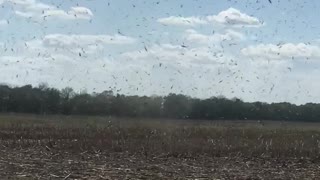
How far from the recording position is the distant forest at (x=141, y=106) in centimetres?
2431

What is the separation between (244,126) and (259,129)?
45.9 inches

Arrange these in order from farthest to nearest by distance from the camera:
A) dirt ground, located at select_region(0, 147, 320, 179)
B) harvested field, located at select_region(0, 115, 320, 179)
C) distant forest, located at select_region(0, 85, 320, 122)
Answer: distant forest, located at select_region(0, 85, 320, 122), harvested field, located at select_region(0, 115, 320, 179), dirt ground, located at select_region(0, 147, 320, 179)

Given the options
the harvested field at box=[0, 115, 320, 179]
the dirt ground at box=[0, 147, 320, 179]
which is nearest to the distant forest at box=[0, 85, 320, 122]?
the harvested field at box=[0, 115, 320, 179]

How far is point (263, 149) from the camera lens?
19.2 meters

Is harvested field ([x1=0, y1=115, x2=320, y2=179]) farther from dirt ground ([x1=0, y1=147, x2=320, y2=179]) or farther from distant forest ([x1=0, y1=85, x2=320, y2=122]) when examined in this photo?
distant forest ([x1=0, y1=85, x2=320, y2=122])

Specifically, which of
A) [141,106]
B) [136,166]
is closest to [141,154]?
[136,166]

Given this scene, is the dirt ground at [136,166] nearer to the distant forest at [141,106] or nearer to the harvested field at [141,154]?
the harvested field at [141,154]

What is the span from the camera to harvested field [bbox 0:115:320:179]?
12.5 meters

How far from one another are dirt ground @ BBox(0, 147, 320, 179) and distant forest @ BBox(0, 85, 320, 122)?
22.1ft

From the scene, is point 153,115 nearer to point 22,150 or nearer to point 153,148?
point 153,148

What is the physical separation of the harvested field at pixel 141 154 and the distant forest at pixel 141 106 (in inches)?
22.1

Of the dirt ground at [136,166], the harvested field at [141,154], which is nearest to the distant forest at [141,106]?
the harvested field at [141,154]

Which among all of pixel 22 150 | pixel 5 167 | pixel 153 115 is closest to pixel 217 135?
pixel 153 115

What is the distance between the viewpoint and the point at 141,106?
2473 centimetres
